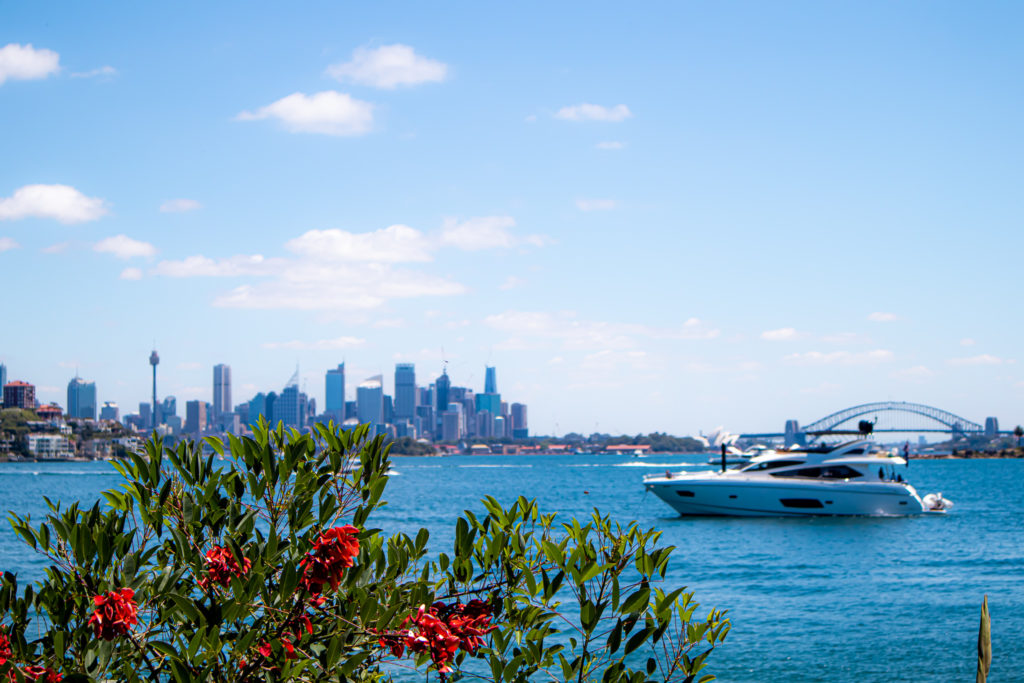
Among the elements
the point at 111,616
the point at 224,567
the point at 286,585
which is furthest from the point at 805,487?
the point at 111,616

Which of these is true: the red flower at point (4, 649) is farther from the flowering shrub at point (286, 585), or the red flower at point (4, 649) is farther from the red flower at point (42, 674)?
the red flower at point (42, 674)

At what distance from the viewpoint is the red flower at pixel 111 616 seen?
3.54 metres

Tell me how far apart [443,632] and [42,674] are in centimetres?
180

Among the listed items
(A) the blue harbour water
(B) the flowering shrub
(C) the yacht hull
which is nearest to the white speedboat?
(C) the yacht hull

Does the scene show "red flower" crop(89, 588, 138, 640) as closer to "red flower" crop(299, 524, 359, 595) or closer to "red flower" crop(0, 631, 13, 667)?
"red flower" crop(299, 524, 359, 595)

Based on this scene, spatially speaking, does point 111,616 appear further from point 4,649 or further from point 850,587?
point 850,587

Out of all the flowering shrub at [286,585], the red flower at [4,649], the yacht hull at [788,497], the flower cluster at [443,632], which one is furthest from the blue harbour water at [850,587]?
the red flower at [4,649]

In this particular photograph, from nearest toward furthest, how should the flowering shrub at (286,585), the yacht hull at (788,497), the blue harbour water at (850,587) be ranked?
the flowering shrub at (286,585) < the blue harbour water at (850,587) < the yacht hull at (788,497)

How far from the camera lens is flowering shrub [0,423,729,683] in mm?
3922

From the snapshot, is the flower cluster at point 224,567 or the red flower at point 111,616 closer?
the red flower at point 111,616

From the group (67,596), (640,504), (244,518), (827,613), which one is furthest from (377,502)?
(640,504)

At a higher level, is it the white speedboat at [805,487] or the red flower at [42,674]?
the red flower at [42,674]

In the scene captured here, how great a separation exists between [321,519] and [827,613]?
825 inches

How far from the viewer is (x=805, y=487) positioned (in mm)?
41031
